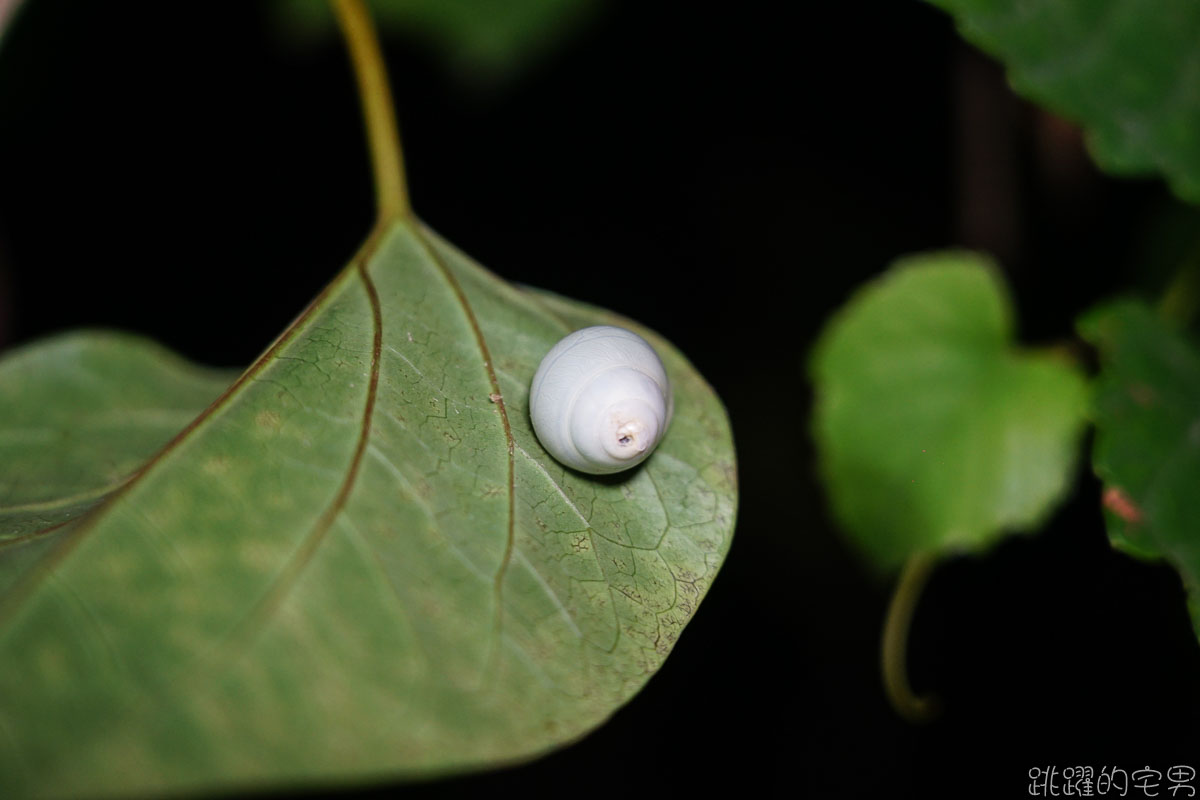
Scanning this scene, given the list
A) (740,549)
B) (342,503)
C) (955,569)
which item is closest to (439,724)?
(342,503)

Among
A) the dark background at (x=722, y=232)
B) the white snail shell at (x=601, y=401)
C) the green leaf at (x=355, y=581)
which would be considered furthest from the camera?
the dark background at (x=722, y=232)

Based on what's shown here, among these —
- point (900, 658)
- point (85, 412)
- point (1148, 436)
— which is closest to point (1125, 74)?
point (1148, 436)

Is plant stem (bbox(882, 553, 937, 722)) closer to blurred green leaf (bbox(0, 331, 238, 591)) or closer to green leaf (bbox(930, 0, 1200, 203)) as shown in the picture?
green leaf (bbox(930, 0, 1200, 203))

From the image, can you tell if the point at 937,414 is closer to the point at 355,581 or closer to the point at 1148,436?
the point at 1148,436

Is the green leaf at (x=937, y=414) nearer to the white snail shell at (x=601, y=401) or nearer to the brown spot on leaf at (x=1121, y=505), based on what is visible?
the brown spot on leaf at (x=1121, y=505)

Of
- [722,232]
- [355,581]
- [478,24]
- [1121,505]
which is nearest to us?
[355,581]

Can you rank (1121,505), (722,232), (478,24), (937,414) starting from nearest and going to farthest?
(1121,505)
(937,414)
(478,24)
(722,232)

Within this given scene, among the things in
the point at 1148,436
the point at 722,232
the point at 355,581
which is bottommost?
the point at 722,232

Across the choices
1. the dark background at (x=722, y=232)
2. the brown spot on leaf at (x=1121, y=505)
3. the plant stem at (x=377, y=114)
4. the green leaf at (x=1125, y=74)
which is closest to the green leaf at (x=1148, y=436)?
the brown spot on leaf at (x=1121, y=505)
